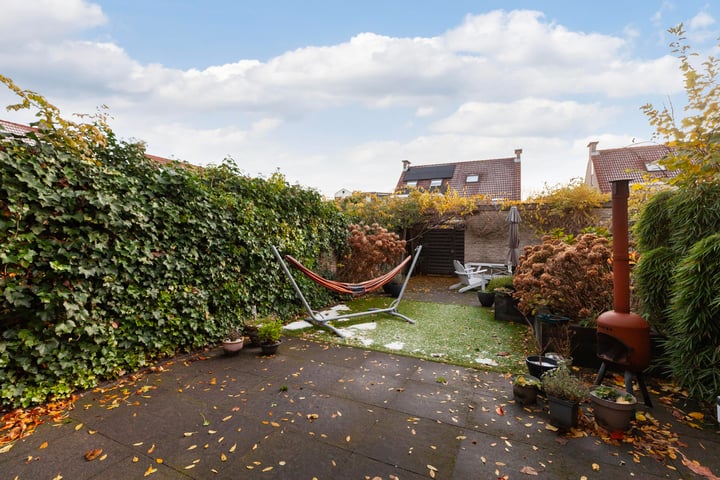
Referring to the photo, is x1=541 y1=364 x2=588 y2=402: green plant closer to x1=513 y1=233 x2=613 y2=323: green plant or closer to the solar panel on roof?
x1=513 y1=233 x2=613 y2=323: green plant

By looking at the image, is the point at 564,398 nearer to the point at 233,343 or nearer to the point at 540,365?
the point at 540,365

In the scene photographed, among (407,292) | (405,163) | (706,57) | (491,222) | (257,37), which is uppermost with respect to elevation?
(405,163)

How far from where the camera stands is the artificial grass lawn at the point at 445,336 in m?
3.38

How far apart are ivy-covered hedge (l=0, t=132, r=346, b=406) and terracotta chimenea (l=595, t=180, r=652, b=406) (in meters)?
3.73

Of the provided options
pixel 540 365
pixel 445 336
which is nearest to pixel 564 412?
pixel 540 365

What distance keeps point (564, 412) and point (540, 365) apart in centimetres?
62

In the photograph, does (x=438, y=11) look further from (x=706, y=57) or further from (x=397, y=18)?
(x=706, y=57)

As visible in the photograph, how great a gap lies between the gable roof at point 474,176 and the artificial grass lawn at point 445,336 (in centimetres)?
1187

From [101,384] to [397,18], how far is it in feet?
18.9

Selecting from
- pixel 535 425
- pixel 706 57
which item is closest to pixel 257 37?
pixel 706 57

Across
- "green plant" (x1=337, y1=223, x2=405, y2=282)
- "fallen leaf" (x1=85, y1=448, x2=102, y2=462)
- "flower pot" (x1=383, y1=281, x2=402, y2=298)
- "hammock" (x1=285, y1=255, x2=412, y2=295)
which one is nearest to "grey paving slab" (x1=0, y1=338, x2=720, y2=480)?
"fallen leaf" (x1=85, y1=448, x2=102, y2=462)

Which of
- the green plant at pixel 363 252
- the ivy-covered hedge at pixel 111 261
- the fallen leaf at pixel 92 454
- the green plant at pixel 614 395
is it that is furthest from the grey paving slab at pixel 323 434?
the green plant at pixel 363 252

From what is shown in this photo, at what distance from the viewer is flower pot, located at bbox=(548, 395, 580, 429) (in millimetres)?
2004

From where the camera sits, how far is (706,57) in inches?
103
